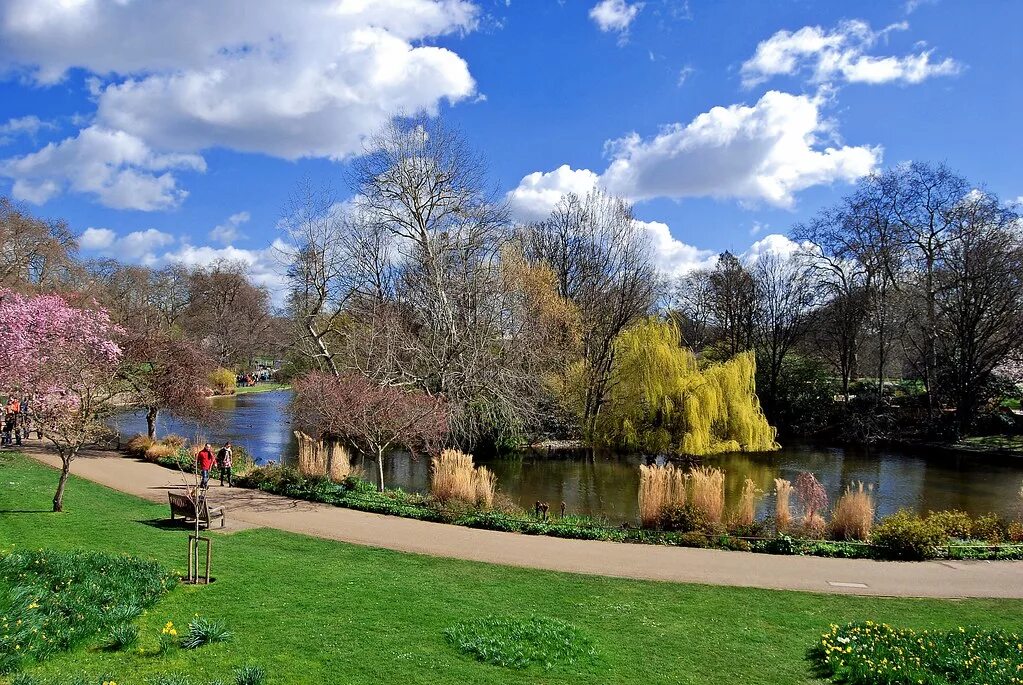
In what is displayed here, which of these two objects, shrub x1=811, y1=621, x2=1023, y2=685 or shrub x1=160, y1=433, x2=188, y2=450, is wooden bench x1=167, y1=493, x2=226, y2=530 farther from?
shrub x1=160, y1=433, x2=188, y2=450

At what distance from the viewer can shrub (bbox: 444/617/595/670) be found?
7590 millimetres

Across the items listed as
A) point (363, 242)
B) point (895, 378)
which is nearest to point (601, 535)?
point (363, 242)

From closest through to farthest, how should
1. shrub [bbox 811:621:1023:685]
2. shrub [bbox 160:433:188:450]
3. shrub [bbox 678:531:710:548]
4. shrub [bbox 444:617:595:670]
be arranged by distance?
shrub [bbox 811:621:1023:685]
shrub [bbox 444:617:595:670]
shrub [bbox 678:531:710:548]
shrub [bbox 160:433:188:450]

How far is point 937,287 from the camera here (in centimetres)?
4241

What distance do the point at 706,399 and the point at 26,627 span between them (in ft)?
92.7

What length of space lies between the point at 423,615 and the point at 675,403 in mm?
25373

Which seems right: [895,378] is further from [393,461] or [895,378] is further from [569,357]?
[393,461]

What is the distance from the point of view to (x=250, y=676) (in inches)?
258

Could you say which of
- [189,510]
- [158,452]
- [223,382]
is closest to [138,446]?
[158,452]

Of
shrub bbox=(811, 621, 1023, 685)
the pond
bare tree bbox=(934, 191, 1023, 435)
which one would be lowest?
the pond

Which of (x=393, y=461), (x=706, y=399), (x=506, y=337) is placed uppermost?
(x=506, y=337)

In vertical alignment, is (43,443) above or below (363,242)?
below

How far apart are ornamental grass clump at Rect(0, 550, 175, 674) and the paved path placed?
4.58 m

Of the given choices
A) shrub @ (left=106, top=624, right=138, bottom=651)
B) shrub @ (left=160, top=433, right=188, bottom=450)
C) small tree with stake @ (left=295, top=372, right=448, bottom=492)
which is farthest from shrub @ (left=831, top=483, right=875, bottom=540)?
shrub @ (left=160, top=433, right=188, bottom=450)
